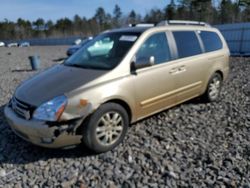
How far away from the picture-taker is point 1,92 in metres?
6.88

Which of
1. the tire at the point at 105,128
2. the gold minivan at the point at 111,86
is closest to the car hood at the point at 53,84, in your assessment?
the gold minivan at the point at 111,86

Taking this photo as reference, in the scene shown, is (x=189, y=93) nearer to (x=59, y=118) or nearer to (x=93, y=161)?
(x=93, y=161)

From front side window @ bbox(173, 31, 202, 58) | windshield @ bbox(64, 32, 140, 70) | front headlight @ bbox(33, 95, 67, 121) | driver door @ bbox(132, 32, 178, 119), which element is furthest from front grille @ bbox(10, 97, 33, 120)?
front side window @ bbox(173, 31, 202, 58)

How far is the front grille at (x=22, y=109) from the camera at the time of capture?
10.7 ft

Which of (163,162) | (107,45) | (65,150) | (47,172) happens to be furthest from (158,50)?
(47,172)

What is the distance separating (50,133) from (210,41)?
12.3 feet

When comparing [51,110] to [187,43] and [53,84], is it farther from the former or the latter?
[187,43]

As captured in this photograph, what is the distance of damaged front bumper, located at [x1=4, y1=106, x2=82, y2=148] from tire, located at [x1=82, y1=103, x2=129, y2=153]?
0.13 metres

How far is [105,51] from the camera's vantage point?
4.26 m

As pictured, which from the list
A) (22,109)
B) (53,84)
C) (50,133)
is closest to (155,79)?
(53,84)

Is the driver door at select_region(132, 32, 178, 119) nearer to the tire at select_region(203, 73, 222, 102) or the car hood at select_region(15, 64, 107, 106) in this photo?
the car hood at select_region(15, 64, 107, 106)

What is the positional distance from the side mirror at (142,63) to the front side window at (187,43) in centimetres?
80

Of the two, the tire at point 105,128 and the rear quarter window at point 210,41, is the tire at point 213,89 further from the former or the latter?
the tire at point 105,128

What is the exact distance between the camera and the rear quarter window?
5.13 metres
